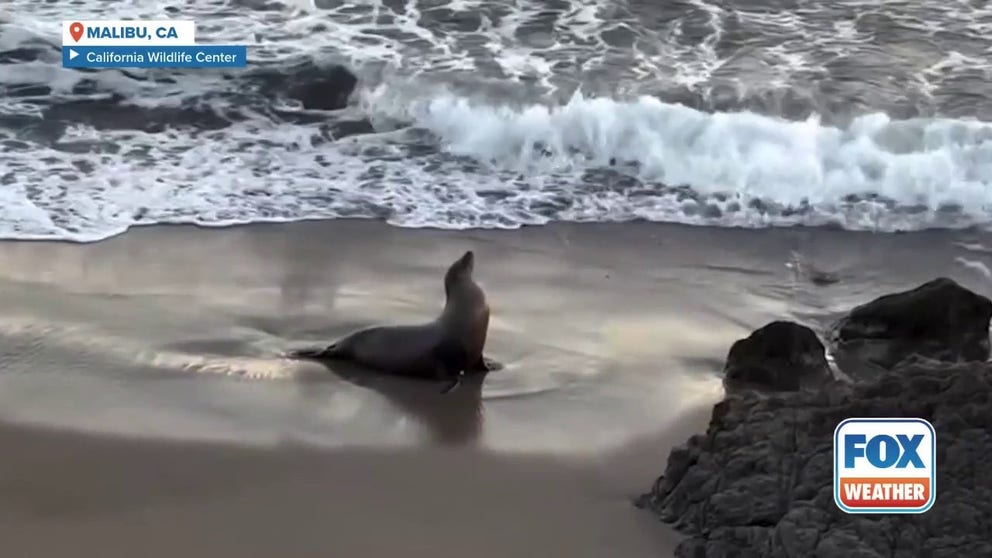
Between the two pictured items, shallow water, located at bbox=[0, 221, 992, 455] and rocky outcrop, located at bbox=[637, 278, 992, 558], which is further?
shallow water, located at bbox=[0, 221, 992, 455]

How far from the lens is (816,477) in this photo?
3.57 m

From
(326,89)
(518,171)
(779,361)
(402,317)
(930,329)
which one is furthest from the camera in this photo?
(326,89)

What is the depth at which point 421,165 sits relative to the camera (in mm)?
7723

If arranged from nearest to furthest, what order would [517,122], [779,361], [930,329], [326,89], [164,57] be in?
[779,361] < [930,329] < [517,122] < [326,89] < [164,57]

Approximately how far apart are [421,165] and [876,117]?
2.71 meters

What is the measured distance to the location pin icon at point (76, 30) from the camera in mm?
9815

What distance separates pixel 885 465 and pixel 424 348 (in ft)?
6.48

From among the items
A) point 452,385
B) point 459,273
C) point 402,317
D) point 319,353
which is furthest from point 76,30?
point 452,385

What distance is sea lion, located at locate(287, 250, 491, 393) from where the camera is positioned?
202 inches

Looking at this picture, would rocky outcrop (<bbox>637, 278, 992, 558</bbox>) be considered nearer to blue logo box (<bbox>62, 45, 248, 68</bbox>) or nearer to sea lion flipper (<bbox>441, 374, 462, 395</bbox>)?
sea lion flipper (<bbox>441, 374, 462, 395</bbox>)

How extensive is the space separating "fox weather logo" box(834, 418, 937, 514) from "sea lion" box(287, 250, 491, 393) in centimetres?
172

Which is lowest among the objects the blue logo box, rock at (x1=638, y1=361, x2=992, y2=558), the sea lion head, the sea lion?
the blue logo box

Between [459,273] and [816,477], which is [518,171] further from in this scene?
[816,477]

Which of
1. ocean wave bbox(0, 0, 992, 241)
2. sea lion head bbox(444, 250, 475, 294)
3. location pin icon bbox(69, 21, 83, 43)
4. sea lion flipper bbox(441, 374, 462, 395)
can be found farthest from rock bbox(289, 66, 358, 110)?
sea lion flipper bbox(441, 374, 462, 395)
